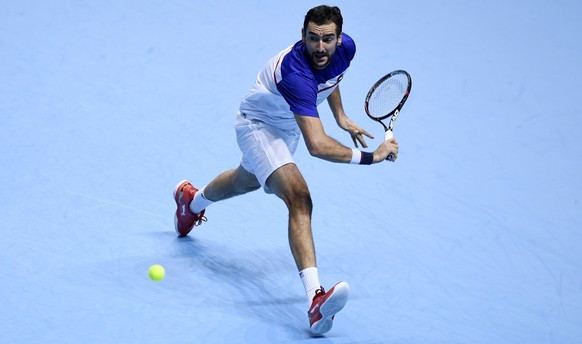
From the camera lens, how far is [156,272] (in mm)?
4746

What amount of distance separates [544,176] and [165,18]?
12.8 ft

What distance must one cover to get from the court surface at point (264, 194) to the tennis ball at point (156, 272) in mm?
62

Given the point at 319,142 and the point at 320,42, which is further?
the point at 320,42

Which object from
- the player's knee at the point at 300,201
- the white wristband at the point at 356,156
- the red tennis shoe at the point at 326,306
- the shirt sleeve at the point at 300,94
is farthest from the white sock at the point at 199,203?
the red tennis shoe at the point at 326,306

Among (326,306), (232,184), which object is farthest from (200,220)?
(326,306)

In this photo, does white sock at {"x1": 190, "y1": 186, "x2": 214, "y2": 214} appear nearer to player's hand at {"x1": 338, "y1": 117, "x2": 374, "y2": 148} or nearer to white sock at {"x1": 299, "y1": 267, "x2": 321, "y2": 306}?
player's hand at {"x1": 338, "y1": 117, "x2": 374, "y2": 148}

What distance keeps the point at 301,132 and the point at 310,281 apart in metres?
0.82

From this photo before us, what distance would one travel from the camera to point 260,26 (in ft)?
27.0

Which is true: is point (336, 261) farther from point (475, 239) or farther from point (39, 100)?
point (39, 100)

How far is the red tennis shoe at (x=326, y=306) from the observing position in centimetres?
405

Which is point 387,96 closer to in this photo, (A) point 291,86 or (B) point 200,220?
(A) point 291,86

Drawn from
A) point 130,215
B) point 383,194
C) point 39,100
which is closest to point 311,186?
point 383,194

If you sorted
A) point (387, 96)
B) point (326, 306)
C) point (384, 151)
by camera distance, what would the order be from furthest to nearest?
point (387, 96)
point (384, 151)
point (326, 306)

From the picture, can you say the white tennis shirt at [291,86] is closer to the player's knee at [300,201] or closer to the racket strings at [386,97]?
the racket strings at [386,97]
